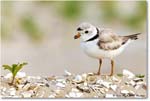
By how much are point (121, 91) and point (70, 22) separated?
0.30 m

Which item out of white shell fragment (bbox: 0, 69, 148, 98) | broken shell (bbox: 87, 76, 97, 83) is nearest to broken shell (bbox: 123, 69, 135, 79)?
white shell fragment (bbox: 0, 69, 148, 98)

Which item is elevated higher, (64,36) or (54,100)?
(64,36)

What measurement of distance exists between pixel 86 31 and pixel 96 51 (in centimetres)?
8

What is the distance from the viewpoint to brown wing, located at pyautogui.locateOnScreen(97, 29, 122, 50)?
1606 millimetres

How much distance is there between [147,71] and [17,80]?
45 cm

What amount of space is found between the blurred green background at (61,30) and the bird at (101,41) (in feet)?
0.06

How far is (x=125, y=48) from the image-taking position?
163cm

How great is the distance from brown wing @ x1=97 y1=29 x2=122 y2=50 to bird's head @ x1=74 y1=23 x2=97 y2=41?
31 mm

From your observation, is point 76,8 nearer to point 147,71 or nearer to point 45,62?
point 45,62

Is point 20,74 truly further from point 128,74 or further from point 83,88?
point 128,74

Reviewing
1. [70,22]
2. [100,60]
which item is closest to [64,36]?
[70,22]

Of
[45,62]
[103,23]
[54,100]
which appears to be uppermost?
[103,23]

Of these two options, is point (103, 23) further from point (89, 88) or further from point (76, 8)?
point (89, 88)

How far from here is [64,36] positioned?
166 cm
